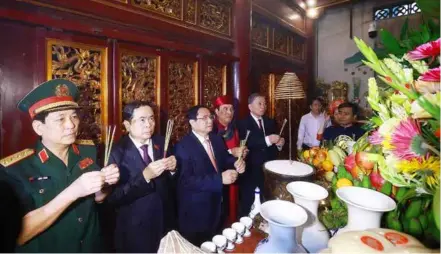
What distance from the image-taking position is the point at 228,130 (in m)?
2.78

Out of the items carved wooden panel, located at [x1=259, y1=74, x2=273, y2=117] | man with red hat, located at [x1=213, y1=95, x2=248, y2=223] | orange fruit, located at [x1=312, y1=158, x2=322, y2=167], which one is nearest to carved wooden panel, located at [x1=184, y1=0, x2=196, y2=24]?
man with red hat, located at [x1=213, y1=95, x2=248, y2=223]

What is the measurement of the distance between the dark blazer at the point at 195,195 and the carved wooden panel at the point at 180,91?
456 millimetres

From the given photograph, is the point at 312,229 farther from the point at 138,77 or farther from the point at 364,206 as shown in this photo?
the point at 138,77

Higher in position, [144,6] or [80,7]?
[144,6]

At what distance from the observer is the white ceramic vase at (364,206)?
0.79m

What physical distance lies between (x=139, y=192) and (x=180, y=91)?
4.08 ft

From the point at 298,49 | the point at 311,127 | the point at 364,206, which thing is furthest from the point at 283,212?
the point at 298,49

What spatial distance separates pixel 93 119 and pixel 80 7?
790 millimetres

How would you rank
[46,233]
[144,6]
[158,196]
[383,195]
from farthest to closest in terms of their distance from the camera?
[144,6] → [158,196] → [46,233] → [383,195]

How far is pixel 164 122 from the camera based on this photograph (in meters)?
2.31

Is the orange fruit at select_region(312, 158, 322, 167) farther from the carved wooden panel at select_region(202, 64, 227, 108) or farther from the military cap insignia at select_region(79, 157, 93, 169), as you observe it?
the carved wooden panel at select_region(202, 64, 227, 108)

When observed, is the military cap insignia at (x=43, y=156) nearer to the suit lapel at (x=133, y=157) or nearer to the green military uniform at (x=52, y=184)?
the green military uniform at (x=52, y=184)

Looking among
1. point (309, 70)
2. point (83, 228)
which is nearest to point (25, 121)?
point (83, 228)

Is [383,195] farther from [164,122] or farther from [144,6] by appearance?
[144,6]
